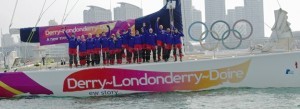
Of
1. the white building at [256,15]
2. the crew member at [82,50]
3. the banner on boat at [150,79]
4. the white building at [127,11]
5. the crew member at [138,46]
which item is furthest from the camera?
Answer: the white building at [127,11]

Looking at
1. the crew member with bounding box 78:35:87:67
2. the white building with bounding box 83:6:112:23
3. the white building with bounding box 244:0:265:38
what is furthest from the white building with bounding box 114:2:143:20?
the white building with bounding box 244:0:265:38

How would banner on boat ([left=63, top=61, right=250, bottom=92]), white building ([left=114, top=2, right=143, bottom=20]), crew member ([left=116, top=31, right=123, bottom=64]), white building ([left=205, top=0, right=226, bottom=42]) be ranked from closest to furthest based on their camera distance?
banner on boat ([left=63, top=61, right=250, bottom=92]) < crew member ([left=116, top=31, right=123, bottom=64]) < white building ([left=114, top=2, right=143, bottom=20]) < white building ([left=205, top=0, right=226, bottom=42])

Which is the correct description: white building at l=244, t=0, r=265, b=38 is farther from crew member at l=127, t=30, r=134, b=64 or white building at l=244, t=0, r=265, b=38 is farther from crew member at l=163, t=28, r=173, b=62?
crew member at l=127, t=30, r=134, b=64

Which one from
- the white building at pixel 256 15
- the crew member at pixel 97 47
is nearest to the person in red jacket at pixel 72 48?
the crew member at pixel 97 47

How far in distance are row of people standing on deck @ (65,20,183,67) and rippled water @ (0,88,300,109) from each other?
149 centimetres

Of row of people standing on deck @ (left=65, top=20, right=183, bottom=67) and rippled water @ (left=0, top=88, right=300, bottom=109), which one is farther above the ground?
row of people standing on deck @ (left=65, top=20, right=183, bottom=67)

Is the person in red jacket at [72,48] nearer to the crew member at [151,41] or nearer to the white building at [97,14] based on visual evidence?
the crew member at [151,41]

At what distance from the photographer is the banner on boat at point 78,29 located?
13.5 m

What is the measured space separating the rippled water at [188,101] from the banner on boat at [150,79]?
30 centimetres

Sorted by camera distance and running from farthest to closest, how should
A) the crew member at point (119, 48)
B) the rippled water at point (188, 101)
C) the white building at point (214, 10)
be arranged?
the white building at point (214, 10)
the crew member at point (119, 48)
the rippled water at point (188, 101)

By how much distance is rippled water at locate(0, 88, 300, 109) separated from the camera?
8.88 meters

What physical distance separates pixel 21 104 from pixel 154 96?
3.15 m

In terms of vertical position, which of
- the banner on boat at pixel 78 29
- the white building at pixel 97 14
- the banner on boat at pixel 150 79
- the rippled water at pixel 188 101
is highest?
the white building at pixel 97 14

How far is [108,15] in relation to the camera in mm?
15664
